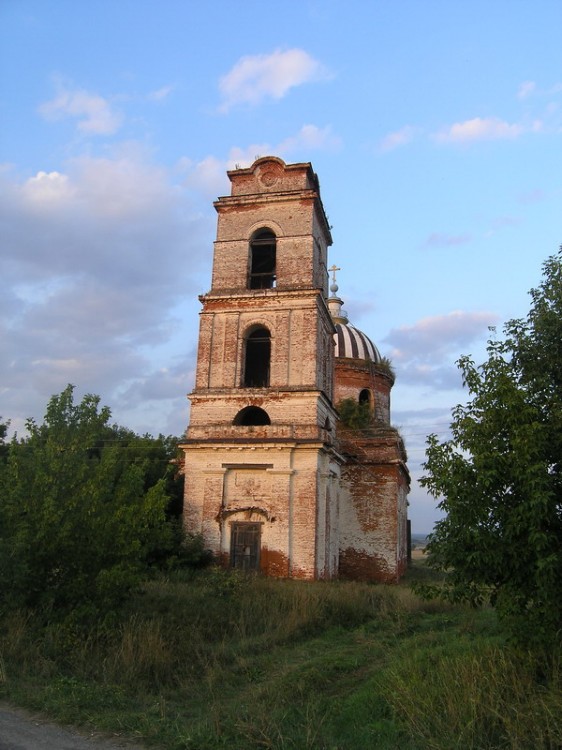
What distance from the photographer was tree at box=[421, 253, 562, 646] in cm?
620

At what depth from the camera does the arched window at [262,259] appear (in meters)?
21.1

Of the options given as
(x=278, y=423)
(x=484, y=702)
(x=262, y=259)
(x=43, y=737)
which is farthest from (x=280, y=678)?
(x=262, y=259)

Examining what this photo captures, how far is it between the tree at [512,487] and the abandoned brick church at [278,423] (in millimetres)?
11018

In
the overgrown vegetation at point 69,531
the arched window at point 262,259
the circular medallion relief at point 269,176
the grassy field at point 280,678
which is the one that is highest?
the circular medallion relief at point 269,176

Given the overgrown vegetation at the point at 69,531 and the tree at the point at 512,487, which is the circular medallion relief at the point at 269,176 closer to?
the overgrown vegetation at the point at 69,531

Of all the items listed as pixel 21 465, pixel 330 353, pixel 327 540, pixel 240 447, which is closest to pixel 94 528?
pixel 21 465

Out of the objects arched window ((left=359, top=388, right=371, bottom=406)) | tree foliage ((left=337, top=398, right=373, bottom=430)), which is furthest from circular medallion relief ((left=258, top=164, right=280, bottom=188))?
arched window ((left=359, top=388, right=371, bottom=406))

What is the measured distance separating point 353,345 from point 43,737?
2415 centimetres

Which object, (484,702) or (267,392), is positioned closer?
(484,702)

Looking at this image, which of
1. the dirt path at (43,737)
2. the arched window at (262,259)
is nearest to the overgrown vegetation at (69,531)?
the dirt path at (43,737)

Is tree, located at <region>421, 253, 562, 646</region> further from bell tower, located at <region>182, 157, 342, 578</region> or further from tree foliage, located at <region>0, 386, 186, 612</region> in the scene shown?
bell tower, located at <region>182, 157, 342, 578</region>

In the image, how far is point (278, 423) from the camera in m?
18.7

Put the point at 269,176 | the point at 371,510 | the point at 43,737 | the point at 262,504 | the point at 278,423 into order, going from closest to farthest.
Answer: the point at 43,737
the point at 262,504
the point at 278,423
the point at 269,176
the point at 371,510

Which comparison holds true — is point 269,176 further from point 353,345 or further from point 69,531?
point 69,531
